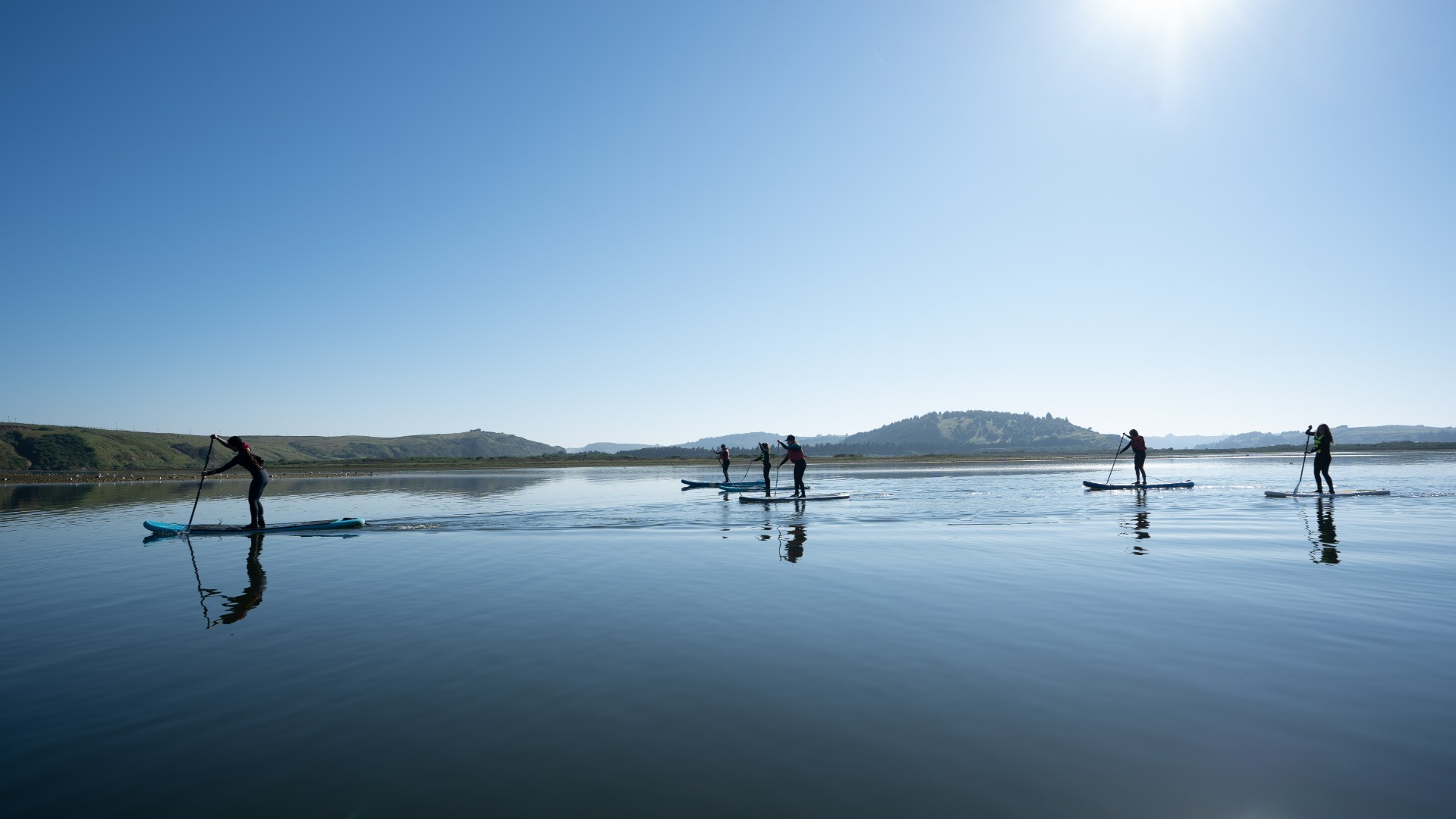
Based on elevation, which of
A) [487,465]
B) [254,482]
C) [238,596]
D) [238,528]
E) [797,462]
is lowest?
[238,596]

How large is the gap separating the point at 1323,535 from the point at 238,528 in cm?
3135

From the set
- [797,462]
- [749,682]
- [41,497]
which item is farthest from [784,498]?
[41,497]

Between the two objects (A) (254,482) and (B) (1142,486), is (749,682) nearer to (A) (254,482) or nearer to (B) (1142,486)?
(A) (254,482)

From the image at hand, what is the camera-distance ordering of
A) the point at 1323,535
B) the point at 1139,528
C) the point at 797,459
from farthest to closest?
the point at 797,459 < the point at 1139,528 < the point at 1323,535

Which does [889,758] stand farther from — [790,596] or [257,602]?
[257,602]

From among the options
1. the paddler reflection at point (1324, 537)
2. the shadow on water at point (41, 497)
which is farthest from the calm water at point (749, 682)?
the shadow on water at point (41, 497)

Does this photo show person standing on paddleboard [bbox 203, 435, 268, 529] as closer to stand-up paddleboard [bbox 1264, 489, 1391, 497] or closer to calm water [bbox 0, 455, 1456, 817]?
calm water [bbox 0, 455, 1456, 817]

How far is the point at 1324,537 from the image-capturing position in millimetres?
17031

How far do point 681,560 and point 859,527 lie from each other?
795 cm

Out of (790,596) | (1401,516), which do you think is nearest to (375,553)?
(790,596)

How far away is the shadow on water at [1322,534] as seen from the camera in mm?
14211

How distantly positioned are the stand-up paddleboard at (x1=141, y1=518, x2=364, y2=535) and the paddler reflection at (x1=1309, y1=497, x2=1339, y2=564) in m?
26.0

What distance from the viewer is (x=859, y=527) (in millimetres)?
21562

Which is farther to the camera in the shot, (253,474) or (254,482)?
(254,482)
